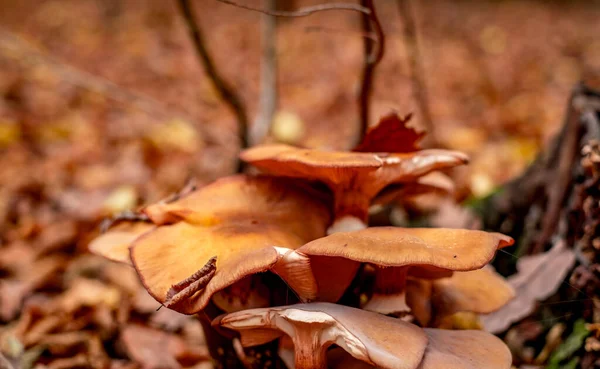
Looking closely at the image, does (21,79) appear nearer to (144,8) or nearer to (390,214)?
(144,8)

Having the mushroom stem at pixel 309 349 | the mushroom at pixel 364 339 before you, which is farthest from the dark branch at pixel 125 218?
the mushroom stem at pixel 309 349

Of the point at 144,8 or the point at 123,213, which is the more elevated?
the point at 144,8

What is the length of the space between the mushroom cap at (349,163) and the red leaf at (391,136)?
0.20ft

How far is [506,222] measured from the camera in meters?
3.13

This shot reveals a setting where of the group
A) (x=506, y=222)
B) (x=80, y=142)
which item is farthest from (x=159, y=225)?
(x=80, y=142)

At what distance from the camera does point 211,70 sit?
3.48m

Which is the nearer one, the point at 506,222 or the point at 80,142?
the point at 506,222

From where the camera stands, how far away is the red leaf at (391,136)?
1930 mm

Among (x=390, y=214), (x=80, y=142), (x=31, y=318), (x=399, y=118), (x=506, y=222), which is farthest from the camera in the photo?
(x=80, y=142)

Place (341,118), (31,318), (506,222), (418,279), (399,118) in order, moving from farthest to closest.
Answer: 1. (341,118)
2. (506,222)
3. (31,318)
4. (418,279)
5. (399,118)

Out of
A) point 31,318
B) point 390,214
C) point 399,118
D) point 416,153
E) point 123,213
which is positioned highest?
point 399,118

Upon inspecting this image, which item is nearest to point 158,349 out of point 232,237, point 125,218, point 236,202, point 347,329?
point 125,218

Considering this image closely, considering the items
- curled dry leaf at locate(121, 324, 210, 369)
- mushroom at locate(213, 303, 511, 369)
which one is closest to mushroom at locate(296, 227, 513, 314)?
mushroom at locate(213, 303, 511, 369)

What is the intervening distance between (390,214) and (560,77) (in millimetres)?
5010
